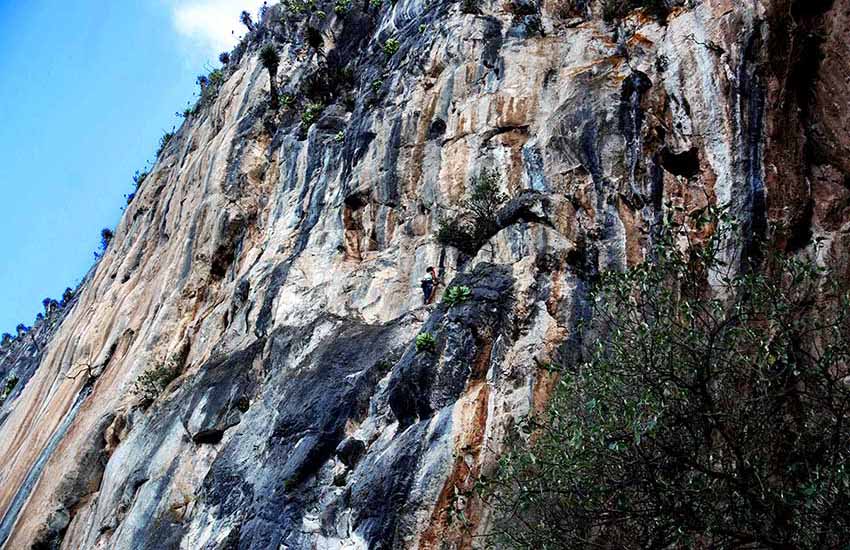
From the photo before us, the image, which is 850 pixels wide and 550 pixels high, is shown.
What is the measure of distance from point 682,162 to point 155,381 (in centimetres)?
1750

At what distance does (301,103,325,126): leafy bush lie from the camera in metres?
31.2

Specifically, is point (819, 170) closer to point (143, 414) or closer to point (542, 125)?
point (542, 125)

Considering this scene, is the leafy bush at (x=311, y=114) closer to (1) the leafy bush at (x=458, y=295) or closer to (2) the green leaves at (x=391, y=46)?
(2) the green leaves at (x=391, y=46)

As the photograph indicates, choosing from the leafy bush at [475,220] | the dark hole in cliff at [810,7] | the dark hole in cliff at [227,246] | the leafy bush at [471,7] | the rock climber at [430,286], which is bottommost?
the rock climber at [430,286]

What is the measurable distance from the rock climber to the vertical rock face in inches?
21.0

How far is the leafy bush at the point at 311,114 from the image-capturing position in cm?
3119

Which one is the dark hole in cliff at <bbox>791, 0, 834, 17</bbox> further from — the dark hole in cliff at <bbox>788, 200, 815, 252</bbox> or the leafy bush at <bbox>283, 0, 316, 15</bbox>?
the leafy bush at <bbox>283, 0, 316, 15</bbox>

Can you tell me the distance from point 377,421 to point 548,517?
18.6 feet

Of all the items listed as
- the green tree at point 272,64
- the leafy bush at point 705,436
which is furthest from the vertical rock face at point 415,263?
the green tree at point 272,64

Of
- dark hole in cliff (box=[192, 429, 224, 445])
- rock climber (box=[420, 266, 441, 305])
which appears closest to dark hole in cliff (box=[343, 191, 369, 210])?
rock climber (box=[420, 266, 441, 305])

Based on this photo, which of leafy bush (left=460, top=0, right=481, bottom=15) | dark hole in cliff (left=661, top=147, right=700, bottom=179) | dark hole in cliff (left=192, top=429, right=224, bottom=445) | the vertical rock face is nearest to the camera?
the vertical rock face

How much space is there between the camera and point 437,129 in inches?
973

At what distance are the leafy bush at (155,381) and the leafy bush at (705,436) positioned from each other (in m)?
16.2

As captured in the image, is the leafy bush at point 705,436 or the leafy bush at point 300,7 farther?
the leafy bush at point 300,7
